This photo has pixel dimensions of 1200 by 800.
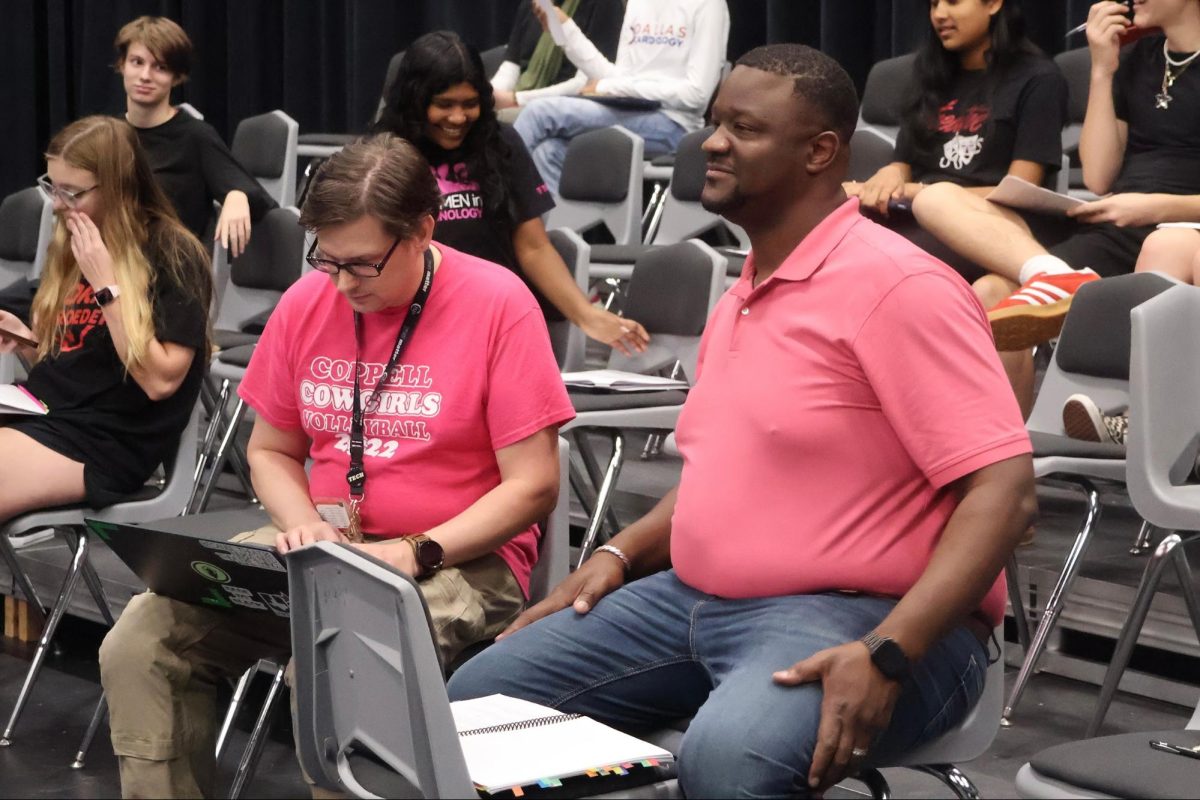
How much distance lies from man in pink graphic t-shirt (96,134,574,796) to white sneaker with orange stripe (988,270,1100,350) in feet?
4.08

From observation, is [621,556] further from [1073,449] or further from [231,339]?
[231,339]

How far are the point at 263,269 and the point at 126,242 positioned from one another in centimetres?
129

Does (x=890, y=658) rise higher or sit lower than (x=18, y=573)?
higher

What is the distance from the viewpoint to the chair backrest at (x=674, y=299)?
3.64 meters

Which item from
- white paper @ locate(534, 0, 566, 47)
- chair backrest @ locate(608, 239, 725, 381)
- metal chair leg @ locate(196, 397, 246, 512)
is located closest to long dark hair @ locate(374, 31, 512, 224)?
chair backrest @ locate(608, 239, 725, 381)

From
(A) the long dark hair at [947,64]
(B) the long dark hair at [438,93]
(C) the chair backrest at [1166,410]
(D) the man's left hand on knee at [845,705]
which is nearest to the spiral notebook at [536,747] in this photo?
(D) the man's left hand on knee at [845,705]

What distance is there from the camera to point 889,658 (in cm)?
165

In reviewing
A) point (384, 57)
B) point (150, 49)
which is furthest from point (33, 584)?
point (384, 57)

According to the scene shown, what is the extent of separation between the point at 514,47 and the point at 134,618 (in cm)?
444

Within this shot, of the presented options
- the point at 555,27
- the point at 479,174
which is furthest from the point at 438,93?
the point at 555,27

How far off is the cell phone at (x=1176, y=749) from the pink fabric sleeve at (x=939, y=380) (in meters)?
0.34

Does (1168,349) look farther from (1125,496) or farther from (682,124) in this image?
(682,124)

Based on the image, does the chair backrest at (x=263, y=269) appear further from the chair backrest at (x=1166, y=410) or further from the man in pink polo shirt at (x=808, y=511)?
the man in pink polo shirt at (x=808, y=511)

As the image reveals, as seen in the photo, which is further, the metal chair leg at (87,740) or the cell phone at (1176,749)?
the metal chair leg at (87,740)
